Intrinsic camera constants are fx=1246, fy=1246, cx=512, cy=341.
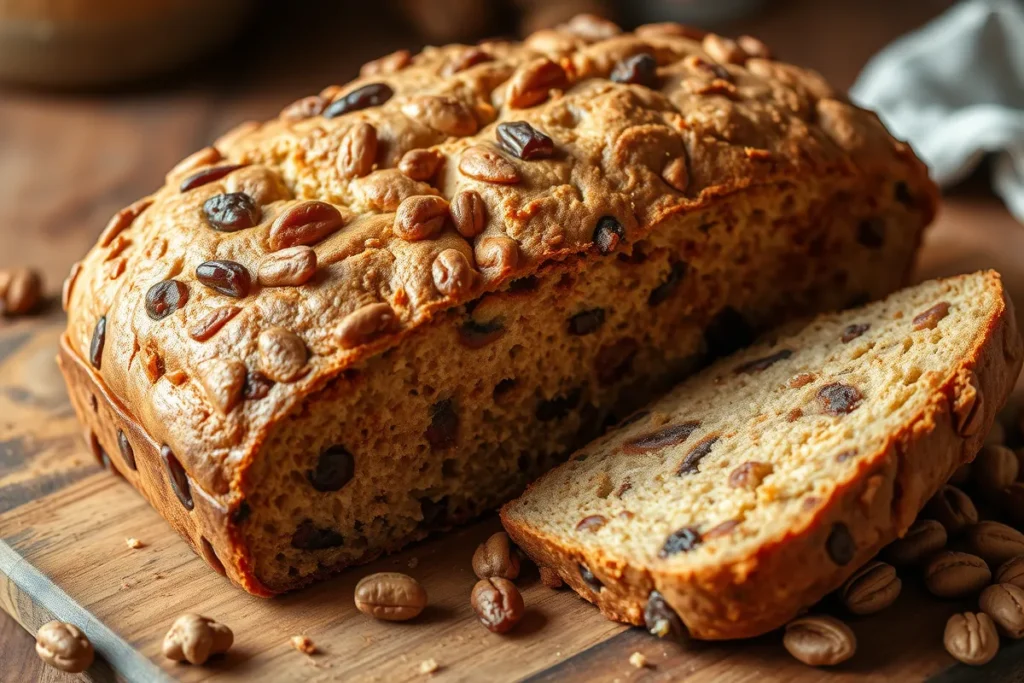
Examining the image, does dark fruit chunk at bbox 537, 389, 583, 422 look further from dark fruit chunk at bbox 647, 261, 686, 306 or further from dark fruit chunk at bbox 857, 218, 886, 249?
dark fruit chunk at bbox 857, 218, 886, 249

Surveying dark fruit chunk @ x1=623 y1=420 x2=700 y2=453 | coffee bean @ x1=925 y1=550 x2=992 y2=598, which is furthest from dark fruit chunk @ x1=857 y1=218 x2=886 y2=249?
coffee bean @ x1=925 y1=550 x2=992 y2=598

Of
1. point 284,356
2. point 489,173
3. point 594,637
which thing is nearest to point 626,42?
point 489,173

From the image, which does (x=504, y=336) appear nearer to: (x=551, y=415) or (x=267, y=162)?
(x=551, y=415)

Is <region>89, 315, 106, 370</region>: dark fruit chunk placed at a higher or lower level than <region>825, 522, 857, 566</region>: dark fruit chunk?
lower

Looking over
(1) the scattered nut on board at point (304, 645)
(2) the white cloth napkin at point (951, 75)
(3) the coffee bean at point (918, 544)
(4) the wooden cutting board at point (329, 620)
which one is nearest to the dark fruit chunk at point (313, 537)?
(4) the wooden cutting board at point (329, 620)

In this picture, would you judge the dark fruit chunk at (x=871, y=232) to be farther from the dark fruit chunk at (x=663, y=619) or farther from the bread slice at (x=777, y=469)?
the dark fruit chunk at (x=663, y=619)

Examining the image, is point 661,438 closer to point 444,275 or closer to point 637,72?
point 444,275
